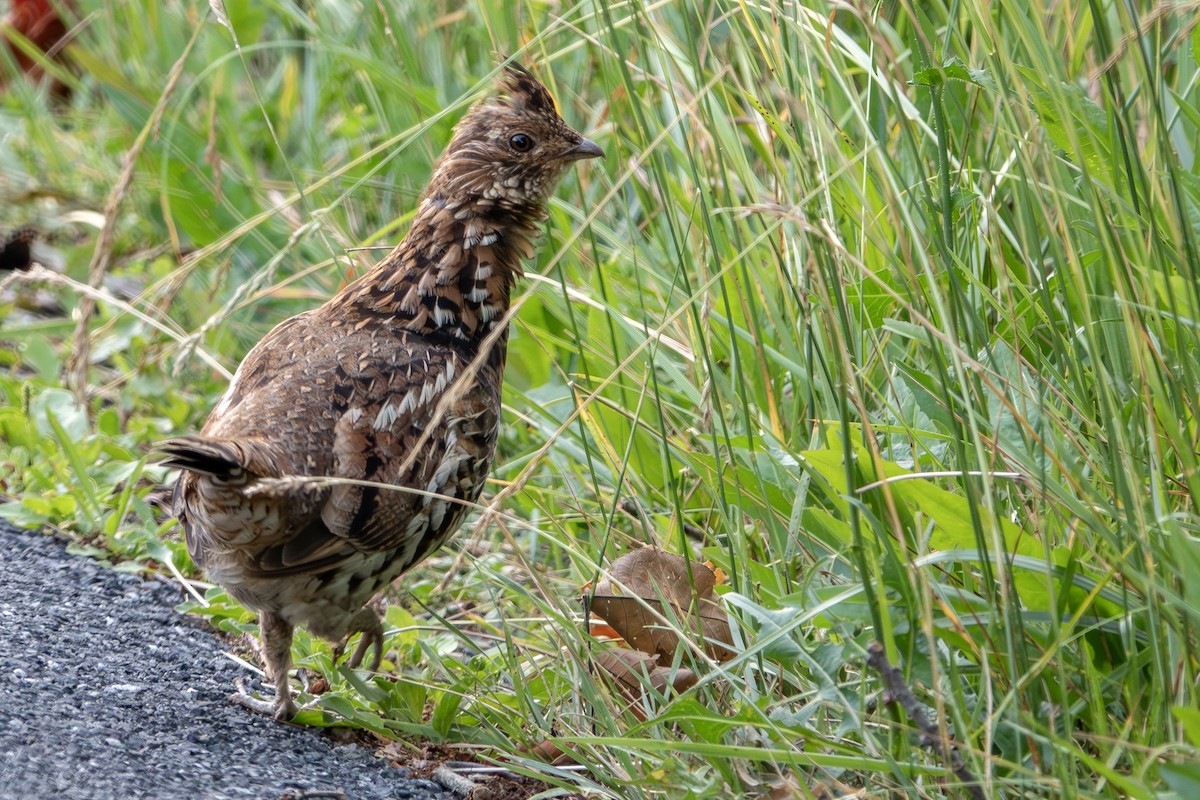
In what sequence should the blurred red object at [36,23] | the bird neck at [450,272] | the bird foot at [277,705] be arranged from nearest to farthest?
the bird foot at [277,705] < the bird neck at [450,272] < the blurred red object at [36,23]

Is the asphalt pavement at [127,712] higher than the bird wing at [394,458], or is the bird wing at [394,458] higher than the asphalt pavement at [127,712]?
the bird wing at [394,458]

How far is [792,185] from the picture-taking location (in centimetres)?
360

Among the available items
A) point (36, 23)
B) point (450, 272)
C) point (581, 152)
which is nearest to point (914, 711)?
point (450, 272)

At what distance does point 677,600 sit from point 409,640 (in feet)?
3.36

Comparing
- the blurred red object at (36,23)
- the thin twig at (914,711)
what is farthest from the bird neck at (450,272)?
the blurred red object at (36,23)

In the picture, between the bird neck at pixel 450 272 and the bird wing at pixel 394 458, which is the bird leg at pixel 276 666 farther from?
the bird neck at pixel 450 272

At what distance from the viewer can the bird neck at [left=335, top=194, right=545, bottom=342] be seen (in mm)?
3965

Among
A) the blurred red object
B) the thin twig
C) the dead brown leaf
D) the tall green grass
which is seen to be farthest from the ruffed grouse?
the blurred red object

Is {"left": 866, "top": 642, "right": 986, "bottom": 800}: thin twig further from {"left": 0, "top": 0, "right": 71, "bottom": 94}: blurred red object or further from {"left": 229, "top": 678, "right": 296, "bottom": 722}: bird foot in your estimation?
{"left": 0, "top": 0, "right": 71, "bottom": 94}: blurred red object

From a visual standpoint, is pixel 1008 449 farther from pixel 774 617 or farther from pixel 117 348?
pixel 117 348

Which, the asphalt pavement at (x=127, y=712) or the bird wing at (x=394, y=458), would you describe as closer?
the asphalt pavement at (x=127, y=712)

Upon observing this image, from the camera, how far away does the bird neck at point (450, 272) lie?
156 inches

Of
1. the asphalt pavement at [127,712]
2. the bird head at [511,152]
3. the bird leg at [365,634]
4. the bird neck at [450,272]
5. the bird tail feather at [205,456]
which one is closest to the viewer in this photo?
the asphalt pavement at [127,712]

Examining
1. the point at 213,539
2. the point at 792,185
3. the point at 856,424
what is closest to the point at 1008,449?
the point at 856,424
